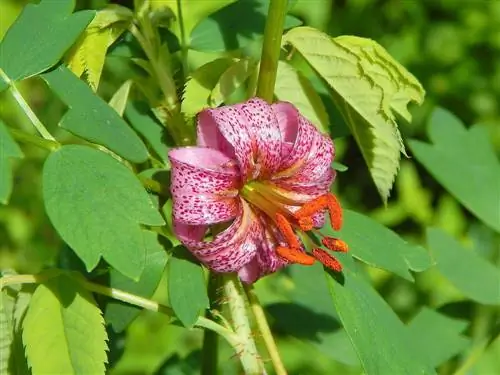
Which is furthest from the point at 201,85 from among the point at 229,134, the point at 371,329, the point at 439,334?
the point at 439,334

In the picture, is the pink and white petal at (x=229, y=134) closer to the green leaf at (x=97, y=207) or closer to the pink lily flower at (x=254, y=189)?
the pink lily flower at (x=254, y=189)

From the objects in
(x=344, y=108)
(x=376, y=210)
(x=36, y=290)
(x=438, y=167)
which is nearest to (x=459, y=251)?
(x=438, y=167)

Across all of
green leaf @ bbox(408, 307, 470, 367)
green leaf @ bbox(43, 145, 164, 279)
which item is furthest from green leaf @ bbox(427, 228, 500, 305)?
green leaf @ bbox(43, 145, 164, 279)

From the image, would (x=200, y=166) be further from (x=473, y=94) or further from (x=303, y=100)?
(x=473, y=94)

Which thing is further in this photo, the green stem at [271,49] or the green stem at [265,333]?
the green stem at [265,333]

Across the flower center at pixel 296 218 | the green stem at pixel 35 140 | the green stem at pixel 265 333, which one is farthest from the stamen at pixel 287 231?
the green stem at pixel 35 140

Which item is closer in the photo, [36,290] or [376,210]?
[36,290]
